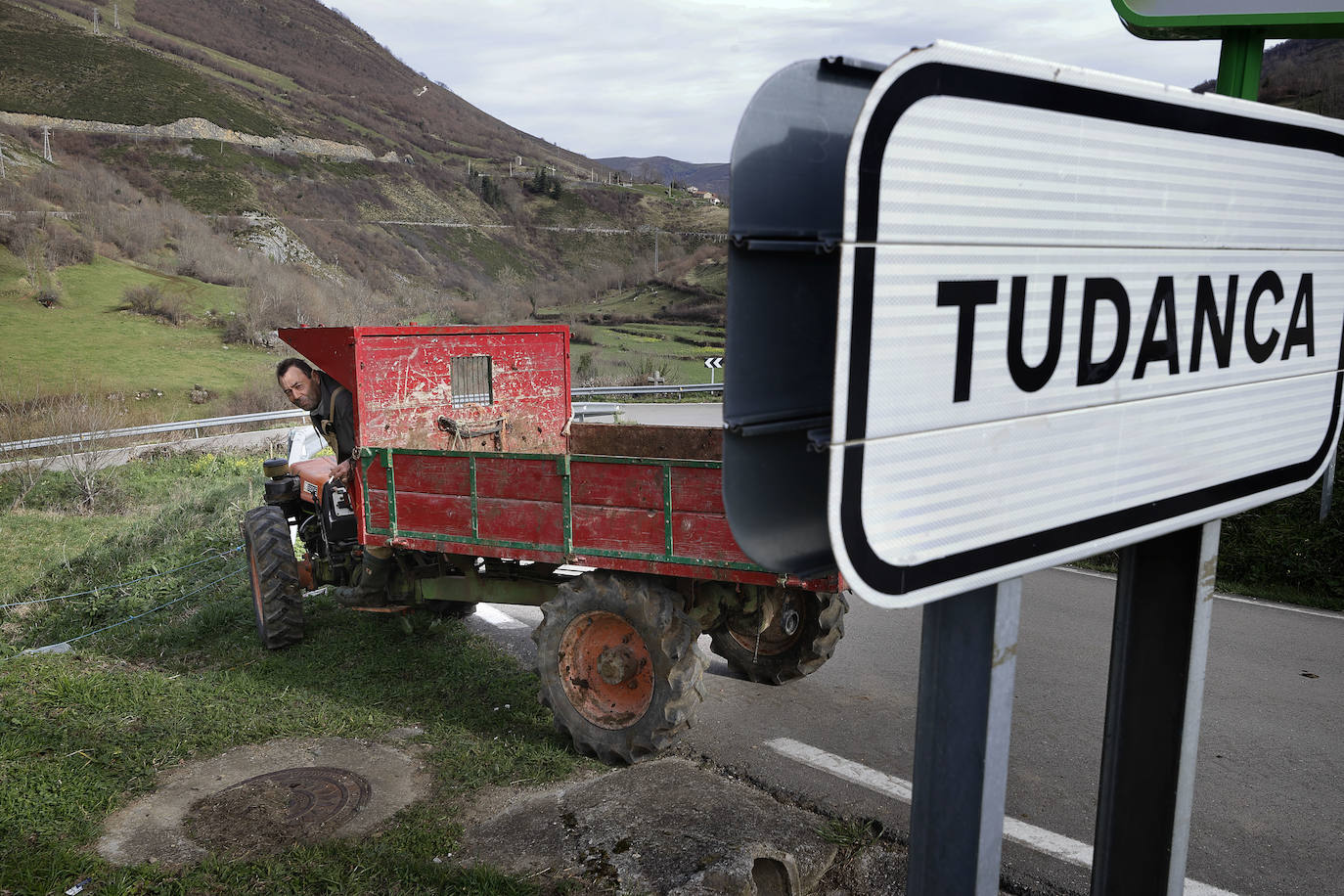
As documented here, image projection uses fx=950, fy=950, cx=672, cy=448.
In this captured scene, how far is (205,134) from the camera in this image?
75000 mm

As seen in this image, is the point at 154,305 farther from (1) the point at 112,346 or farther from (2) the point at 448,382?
(2) the point at 448,382

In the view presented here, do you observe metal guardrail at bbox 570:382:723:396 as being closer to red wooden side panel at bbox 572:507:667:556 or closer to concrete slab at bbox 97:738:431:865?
concrete slab at bbox 97:738:431:865

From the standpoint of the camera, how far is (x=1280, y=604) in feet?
29.2

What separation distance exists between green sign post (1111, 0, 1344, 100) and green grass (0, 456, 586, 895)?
153 inches

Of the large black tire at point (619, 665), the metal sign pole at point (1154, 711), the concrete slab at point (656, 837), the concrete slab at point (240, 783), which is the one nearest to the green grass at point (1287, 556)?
the large black tire at point (619, 665)

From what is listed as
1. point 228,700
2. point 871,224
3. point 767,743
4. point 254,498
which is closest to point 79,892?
point 228,700

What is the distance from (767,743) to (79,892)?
11.7 feet

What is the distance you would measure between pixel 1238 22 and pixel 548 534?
4350mm

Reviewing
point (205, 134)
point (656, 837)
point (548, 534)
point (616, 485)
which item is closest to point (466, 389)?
point (548, 534)

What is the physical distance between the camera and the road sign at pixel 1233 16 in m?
1.82

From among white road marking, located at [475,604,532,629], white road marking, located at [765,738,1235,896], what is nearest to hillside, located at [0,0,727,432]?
white road marking, located at [475,604,532,629]

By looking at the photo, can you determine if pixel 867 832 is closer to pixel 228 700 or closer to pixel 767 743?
pixel 767 743

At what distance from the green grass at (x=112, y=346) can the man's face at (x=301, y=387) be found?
769 inches

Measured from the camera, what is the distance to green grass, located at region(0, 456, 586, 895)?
4.32 m
